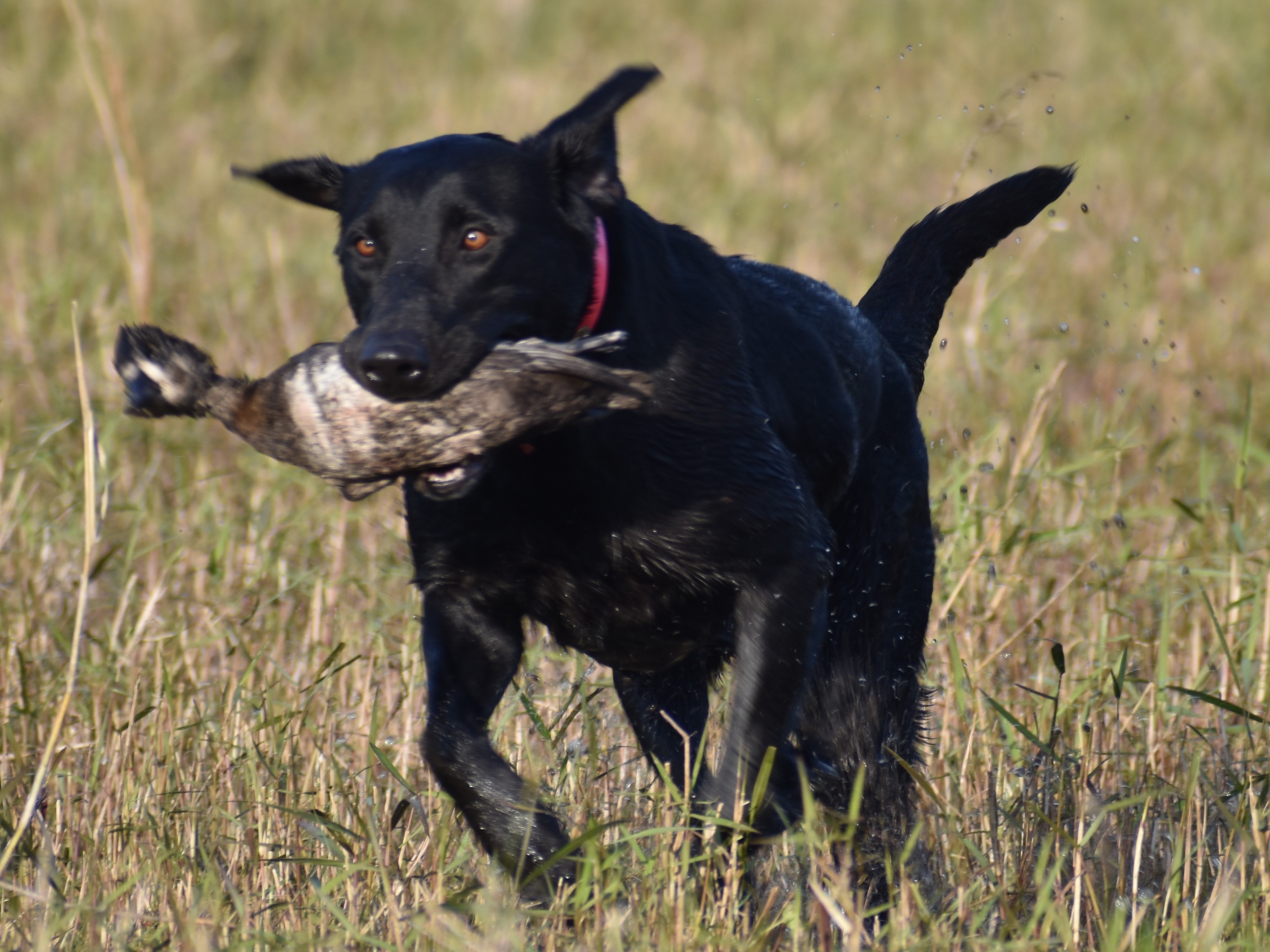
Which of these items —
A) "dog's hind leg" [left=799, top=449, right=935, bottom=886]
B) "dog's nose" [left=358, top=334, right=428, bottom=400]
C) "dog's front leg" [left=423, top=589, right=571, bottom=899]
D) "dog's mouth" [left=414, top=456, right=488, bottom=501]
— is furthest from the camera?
"dog's hind leg" [left=799, top=449, right=935, bottom=886]

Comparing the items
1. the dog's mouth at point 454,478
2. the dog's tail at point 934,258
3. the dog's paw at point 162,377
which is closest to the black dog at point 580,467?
the dog's mouth at point 454,478

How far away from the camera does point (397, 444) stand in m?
2.50

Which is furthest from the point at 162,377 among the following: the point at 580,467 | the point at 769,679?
the point at 769,679

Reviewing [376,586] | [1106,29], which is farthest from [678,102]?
[376,586]

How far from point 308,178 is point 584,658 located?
1.44m

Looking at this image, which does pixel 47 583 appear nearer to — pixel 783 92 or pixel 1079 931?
pixel 1079 931

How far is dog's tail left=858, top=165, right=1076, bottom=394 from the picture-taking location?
3.90 meters

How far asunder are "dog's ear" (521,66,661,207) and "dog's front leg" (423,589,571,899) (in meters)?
0.78

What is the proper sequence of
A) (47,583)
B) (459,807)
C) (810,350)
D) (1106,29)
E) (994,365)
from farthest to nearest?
(1106,29)
(994,365)
(47,583)
(810,350)
(459,807)

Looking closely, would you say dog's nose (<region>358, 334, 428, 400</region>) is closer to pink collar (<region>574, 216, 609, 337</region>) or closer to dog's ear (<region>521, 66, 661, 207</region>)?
pink collar (<region>574, 216, 609, 337</region>)

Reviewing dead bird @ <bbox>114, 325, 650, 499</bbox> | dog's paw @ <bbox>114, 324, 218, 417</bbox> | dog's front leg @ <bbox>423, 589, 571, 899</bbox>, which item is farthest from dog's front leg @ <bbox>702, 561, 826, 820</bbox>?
dog's paw @ <bbox>114, 324, 218, 417</bbox>

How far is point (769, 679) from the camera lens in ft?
9.32

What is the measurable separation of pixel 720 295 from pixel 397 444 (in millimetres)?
887

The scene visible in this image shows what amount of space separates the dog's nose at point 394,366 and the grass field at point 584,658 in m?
0.51
